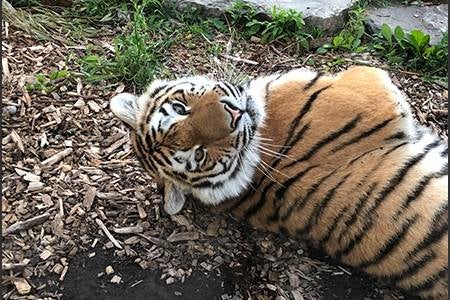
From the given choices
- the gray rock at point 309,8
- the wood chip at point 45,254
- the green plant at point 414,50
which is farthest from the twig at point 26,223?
the green plant at point 414,50

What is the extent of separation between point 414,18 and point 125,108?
2351 millimetres

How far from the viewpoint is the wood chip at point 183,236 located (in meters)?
3.46

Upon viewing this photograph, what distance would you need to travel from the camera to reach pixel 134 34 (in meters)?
4.29

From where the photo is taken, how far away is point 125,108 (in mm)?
3348

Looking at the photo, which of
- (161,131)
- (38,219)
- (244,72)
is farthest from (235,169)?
(244,72)

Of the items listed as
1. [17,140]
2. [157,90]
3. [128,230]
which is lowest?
[128,230]

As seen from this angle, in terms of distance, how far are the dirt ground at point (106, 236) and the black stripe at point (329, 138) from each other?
45 cm

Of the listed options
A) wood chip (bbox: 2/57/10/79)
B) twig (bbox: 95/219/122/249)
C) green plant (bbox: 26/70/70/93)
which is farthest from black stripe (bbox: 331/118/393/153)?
wood chip (bbox: 2/57/10/79)

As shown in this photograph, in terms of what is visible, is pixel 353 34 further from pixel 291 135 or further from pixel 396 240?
pixel 396 240

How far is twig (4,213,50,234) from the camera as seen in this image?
11.1ft

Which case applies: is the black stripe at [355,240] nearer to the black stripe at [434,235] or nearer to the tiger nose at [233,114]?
the black stripe at [434,235]

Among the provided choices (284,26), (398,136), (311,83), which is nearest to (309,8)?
(284,26)

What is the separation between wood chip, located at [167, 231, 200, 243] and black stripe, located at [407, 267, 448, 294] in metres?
1.00

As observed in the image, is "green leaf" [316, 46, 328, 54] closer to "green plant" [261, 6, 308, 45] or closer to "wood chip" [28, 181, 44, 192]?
"green plant" [261, 6, 308, 45]
